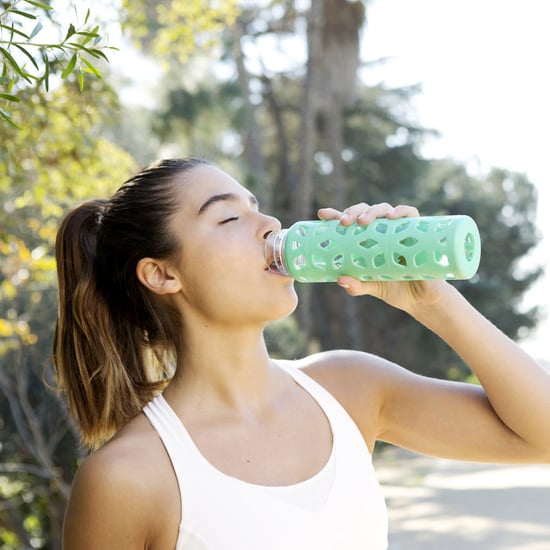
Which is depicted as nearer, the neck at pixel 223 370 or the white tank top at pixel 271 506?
the white tank top at pixel 271 506

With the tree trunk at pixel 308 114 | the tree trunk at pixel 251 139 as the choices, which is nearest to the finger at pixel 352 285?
the tree trunk at pixel 251 139

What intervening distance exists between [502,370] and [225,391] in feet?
1.94

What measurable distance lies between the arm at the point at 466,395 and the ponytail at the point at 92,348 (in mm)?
545

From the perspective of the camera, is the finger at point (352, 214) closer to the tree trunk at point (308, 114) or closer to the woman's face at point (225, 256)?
the woman's face at point (225, 256)

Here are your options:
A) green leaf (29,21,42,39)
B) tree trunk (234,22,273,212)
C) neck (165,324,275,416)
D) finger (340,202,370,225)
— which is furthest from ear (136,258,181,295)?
tree trunk (234,22,273,212)

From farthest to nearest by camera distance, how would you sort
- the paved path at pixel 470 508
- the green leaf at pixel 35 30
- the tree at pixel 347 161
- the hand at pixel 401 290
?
the tree at pixel 347 161
the paved path at pixel 470 508
the hand at pixel 401 290
the green leaf at pixel 35 30

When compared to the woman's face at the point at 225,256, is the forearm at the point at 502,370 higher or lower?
lower

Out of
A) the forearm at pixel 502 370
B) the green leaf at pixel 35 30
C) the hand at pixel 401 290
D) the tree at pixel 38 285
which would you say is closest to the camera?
the green leaf at pixel 35 30

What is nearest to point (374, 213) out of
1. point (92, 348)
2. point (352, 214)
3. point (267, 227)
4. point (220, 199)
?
point (352, 214)

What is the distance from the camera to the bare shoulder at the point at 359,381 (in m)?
2.08

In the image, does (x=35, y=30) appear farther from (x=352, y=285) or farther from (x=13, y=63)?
(x=352, y=285)

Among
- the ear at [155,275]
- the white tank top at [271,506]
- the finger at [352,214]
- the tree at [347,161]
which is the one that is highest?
the finger at [352,214]

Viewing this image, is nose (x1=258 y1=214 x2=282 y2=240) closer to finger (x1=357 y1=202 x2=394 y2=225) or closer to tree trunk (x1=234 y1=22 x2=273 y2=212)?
finger (x1=357 y1=202 x2=394 y2=225)

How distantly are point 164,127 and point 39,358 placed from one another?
38.1 feet
